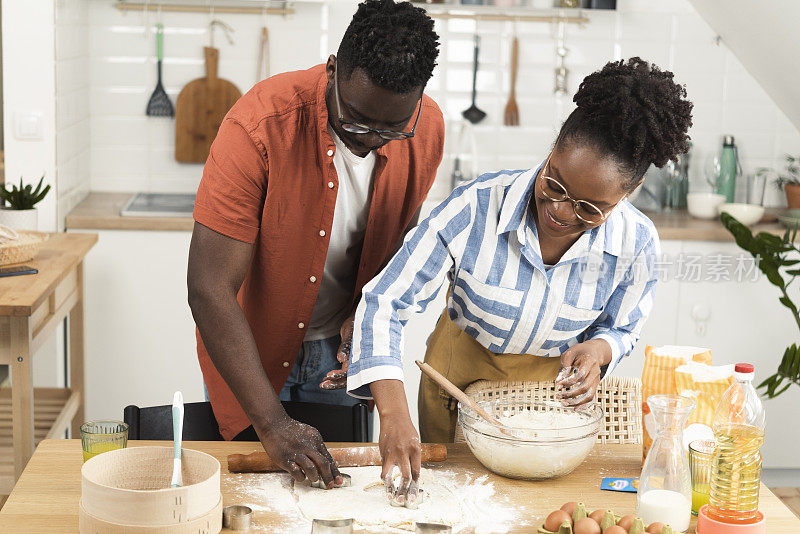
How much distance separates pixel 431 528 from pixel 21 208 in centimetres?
204

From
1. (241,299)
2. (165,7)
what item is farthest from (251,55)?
(241,299)

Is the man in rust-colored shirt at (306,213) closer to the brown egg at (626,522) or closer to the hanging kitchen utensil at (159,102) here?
the brown egg at (626,522)

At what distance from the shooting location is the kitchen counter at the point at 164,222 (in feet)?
10.4

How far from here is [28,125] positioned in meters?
3.01

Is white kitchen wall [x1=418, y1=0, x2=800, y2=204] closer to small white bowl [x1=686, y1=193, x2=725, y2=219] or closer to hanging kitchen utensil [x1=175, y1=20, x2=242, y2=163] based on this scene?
small white bowl [x1=686, y1=193, x2=725, y2=219]

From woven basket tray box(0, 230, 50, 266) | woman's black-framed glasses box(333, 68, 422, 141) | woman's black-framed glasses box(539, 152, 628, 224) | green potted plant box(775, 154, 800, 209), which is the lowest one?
woven basket tray box(0, 230, 50, 266)

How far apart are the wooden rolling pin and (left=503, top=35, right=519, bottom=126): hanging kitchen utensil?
2364 mm

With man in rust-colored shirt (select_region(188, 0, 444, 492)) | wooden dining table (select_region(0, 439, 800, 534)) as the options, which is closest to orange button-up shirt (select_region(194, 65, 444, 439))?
man in rust-colored shirt (select_region(188, 0, 444, 492))

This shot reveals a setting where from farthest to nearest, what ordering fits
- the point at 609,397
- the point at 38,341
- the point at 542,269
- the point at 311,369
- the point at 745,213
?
the point at 745,213, the point at 38,341, the point at 311,369, the point at 609,397, the point at 542,269

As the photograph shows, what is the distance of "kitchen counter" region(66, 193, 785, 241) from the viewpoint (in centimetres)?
316

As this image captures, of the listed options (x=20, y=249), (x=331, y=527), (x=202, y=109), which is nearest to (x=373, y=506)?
(x=331, y=527)

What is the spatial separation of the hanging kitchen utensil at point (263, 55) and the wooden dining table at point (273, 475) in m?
2.25

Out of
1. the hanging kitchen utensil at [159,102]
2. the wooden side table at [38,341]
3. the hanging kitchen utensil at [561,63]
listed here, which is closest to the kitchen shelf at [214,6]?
the hanging kitchen utensil at [159,102]

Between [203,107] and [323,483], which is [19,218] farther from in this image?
[323,483]
